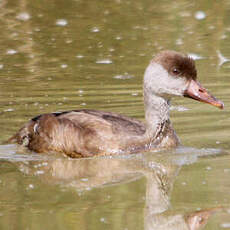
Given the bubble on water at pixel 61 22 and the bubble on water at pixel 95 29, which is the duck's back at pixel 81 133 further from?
the bubble on water at pixel 61 22

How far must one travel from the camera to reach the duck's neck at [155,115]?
914cm

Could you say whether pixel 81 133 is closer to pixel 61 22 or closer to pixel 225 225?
pixel 225 225

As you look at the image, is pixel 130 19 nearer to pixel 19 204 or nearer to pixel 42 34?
pixel 42 34

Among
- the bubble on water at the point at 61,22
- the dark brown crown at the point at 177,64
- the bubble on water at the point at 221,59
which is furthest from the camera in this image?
the bubble on water at the point at 61,22

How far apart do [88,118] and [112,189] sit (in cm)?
175

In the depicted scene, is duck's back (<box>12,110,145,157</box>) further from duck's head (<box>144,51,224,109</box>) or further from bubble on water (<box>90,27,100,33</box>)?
bubble on water (<box>90,27,100,33</box>)

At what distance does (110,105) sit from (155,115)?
2.03 m

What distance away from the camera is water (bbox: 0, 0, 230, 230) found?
22.7 feet

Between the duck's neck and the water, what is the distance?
317 millimetres

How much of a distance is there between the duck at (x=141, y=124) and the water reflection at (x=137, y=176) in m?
0.15

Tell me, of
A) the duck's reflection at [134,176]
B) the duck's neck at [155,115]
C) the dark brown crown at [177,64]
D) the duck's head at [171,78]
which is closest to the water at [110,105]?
the duck's reflection at [134,176]

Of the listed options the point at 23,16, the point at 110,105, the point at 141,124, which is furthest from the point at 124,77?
the point at 23,16

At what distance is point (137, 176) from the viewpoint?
323 inches

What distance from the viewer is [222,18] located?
56.5ft
